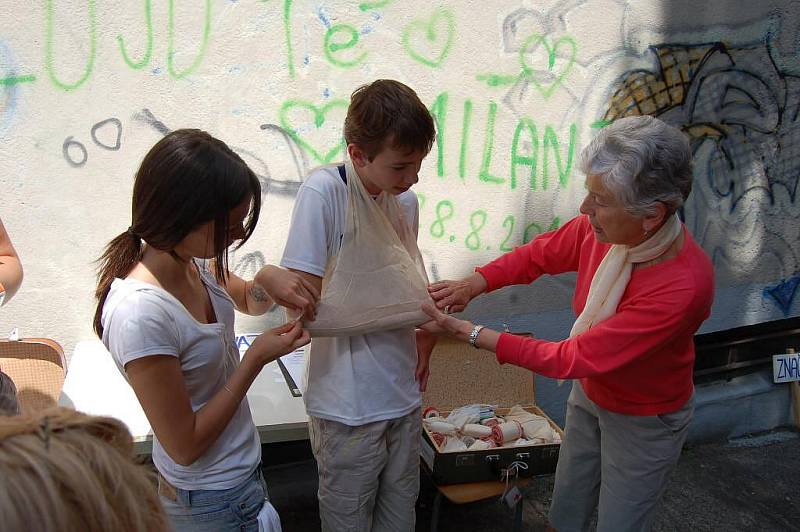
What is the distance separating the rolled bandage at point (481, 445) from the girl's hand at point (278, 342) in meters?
1.35

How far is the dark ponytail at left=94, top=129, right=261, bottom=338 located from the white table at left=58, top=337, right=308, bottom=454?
97cm

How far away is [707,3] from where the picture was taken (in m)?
3.63

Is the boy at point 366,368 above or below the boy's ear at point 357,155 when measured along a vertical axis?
below

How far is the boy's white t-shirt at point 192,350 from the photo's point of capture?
1.42 m

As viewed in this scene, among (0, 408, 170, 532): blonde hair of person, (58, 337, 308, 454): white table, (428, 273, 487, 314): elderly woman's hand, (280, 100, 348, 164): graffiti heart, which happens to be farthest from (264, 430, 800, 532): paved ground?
(0, 408, 170, 532): blonde hair of person

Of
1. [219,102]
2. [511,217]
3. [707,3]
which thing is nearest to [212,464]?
[219,102]

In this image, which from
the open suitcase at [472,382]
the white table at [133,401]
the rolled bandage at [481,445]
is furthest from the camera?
the open suitcase at [472,382]

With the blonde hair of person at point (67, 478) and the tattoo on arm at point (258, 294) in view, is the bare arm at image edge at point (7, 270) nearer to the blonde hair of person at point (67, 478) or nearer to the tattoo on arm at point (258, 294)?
the tattoo on arm at point (258, 294)

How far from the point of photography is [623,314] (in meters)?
2.07

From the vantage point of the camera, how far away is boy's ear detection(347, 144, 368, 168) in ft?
6.21

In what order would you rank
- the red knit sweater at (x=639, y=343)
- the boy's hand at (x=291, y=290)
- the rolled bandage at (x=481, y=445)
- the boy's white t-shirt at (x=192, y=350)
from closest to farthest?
the boy's white t-shirt at (x=192, y=350)
the boy's hand at (x=291, y=290)
the red knit sweater at (x=639, y=343)
the rolled bandage at (x=481, y=445)

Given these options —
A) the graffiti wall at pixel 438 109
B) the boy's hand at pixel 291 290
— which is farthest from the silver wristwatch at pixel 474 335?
the graffiti wall at pixel 438 109

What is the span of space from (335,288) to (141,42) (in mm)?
1546

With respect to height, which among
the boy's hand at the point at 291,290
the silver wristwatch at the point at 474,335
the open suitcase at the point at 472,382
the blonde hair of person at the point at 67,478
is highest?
the blonde hair of person at the point at 67,478
